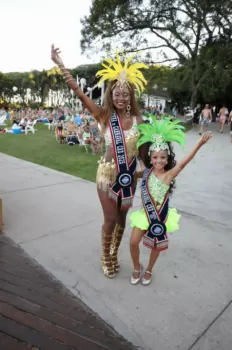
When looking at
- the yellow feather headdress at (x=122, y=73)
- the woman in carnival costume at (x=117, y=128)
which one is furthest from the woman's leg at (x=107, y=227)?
the yellow feather headdress at (x=122, y=73)

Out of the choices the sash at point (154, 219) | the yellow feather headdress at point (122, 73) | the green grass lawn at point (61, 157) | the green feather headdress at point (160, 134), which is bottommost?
the green grass lawn at point (61, 157)

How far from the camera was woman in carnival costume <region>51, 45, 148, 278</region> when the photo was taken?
8.04 feet

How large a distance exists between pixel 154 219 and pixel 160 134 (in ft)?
2.36

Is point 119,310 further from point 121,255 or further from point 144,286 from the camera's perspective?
point 121,255

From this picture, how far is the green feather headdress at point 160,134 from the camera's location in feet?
7.93

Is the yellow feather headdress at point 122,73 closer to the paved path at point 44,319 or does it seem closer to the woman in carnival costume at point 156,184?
the woman in carnival costume at point 156,184

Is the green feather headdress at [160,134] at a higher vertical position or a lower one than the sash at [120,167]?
higher

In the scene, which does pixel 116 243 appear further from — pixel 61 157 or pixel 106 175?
pixel 61 157

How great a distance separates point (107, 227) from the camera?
104 inches

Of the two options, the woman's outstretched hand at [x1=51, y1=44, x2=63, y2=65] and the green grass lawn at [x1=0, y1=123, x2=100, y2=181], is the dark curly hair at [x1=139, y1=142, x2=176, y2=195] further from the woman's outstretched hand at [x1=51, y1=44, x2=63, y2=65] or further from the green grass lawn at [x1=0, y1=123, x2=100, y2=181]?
the green grass lawn at [x1=0, y1=123, x2=100, y2=181]

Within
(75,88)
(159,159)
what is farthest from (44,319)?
(75,88)

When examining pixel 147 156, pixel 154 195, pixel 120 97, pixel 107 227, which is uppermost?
pixel 120 97

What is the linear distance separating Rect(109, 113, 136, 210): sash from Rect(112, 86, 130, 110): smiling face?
0.29ft

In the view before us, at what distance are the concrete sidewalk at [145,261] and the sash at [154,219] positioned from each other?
1.61 feet
